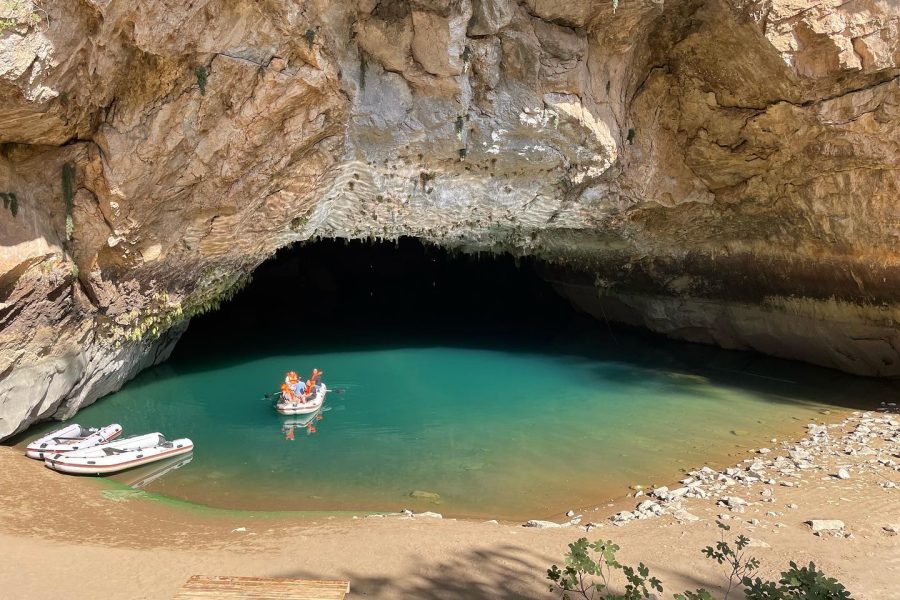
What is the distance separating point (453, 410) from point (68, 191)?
23.3ft

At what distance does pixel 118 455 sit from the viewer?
844 cm

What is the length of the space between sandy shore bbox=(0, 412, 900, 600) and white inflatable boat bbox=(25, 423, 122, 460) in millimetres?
271

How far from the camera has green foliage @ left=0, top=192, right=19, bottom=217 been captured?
7938 millimetres

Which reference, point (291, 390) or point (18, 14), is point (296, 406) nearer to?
point (291, 390)

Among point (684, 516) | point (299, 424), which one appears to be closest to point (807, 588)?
point (684, 516)

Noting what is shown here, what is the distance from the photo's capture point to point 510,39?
32.2 feet

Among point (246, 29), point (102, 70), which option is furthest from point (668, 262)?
point (102, 70)

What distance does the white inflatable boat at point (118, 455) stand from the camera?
324 inches

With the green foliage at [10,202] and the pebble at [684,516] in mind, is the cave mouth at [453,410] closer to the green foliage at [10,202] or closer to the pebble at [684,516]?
the pebble at [684,516]

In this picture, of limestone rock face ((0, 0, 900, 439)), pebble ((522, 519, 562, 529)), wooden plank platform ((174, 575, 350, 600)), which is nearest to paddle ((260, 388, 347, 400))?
limestone rock face ((0, 0, 900, 439))

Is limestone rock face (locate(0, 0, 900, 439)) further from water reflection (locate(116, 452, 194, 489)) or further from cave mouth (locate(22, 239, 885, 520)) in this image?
water reflection (locate(116, 452, 194, 489))

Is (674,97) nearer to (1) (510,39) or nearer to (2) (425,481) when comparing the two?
(1) (510,39)

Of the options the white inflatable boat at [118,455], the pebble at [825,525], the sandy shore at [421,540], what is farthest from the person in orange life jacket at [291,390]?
the pebble at [825,525]

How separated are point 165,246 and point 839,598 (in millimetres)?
9756
